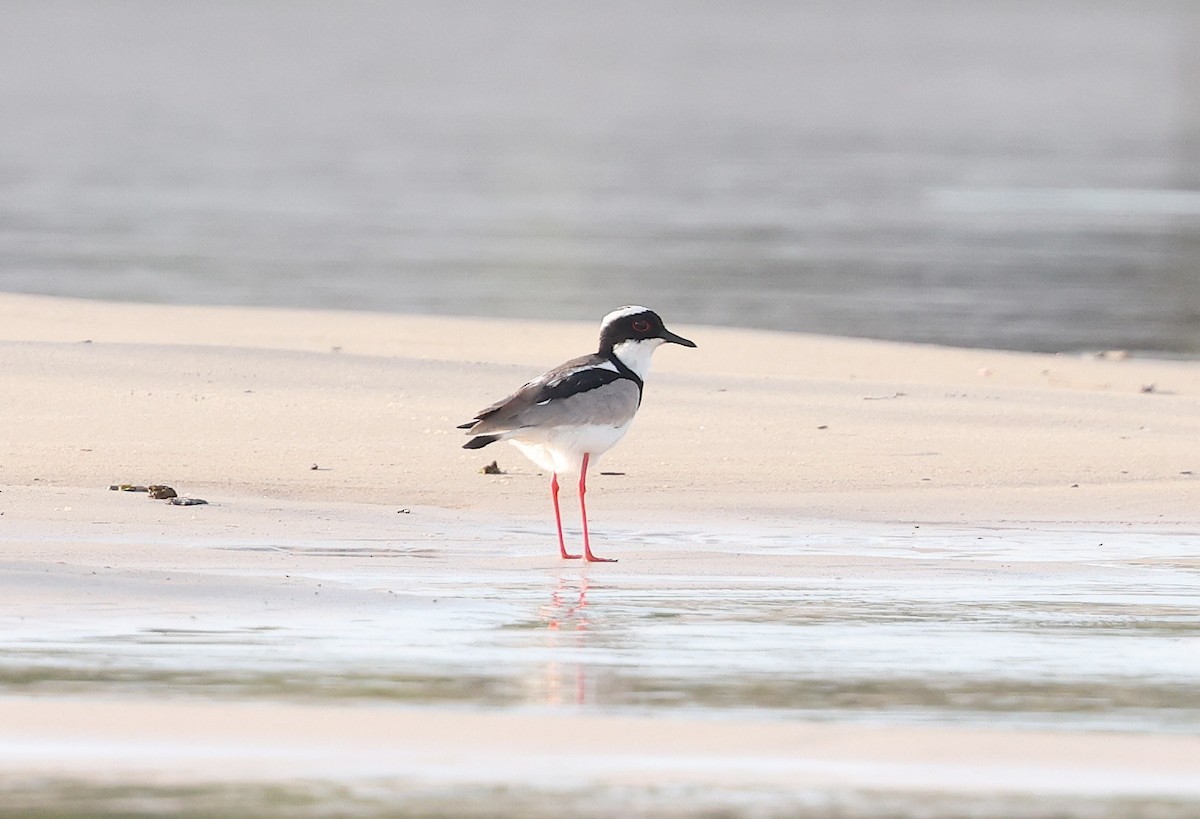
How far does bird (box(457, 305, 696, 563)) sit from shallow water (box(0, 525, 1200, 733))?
2.05ft

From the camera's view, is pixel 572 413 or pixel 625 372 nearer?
pixel 572 413

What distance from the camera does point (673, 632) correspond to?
8812 mm

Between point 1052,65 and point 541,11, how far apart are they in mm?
72112

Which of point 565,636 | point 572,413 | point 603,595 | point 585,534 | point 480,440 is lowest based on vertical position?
point 565,636

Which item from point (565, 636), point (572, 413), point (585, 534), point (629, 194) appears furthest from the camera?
point (629, 194)

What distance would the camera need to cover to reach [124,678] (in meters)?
7.78

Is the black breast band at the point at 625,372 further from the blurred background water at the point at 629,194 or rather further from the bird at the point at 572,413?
the blurred background water at the point at 629,194

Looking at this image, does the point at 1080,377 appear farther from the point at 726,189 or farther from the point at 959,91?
the point at 959,91

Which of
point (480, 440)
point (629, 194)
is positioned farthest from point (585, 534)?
point (629, 194)

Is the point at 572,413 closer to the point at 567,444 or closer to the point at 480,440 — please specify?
the point at 567,444

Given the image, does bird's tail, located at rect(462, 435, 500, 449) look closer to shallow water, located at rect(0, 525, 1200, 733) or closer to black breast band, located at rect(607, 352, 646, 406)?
shallow water, located at rect(0, 525, 1200, 733)

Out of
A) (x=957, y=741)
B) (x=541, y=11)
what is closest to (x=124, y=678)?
(x=957, y=741)

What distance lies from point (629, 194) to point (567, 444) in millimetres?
29884

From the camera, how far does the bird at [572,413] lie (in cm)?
1149
